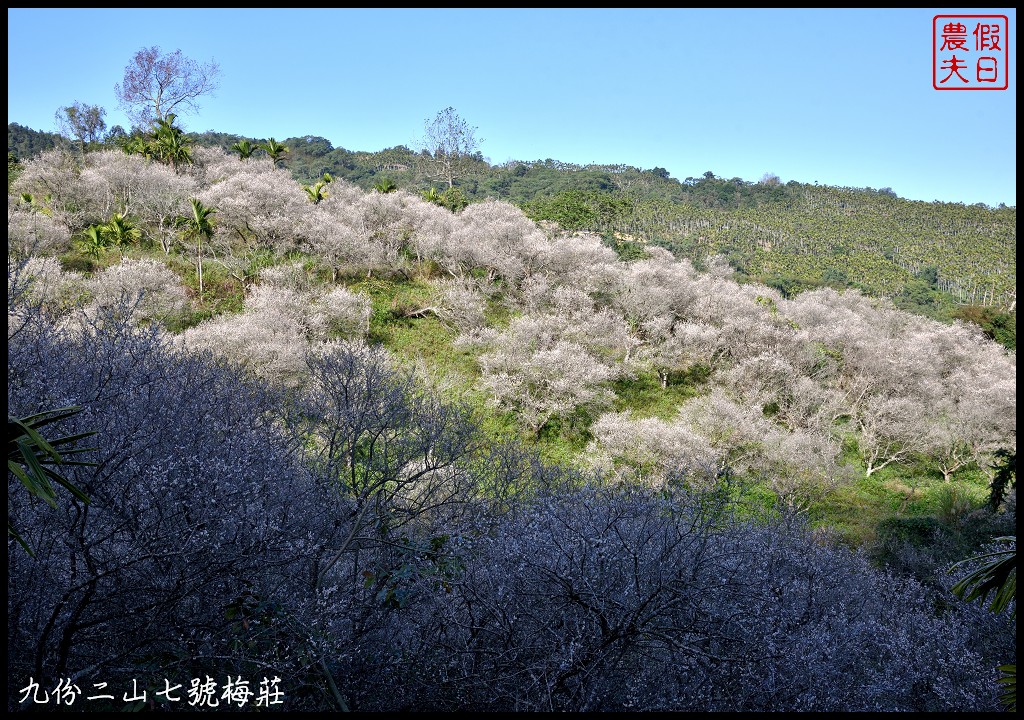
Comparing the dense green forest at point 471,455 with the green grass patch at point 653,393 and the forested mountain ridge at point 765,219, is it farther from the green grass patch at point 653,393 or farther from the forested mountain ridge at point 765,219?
the forested mountain ridge at point 765,219

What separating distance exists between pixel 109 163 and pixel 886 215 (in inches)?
2506

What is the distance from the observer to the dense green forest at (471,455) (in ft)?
12.7

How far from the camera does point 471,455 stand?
1245 centimetres

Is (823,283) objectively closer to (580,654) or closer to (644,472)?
(644,472)

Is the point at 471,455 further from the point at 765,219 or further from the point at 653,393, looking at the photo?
the point at 765,219

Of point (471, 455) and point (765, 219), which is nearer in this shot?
point (471, 455)

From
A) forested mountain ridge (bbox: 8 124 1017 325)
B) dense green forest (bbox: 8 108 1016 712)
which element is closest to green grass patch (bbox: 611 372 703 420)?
dense green forest (bbox: 8 108 1016 712)

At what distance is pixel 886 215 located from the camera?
55.6 metres

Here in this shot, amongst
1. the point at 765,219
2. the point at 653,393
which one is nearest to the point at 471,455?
the point at 653,393

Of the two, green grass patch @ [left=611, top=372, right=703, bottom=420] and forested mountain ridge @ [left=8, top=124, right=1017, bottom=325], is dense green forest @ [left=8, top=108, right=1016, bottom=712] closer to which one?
green grass patch @ [left=611, top=372, right=703, bottom=420]

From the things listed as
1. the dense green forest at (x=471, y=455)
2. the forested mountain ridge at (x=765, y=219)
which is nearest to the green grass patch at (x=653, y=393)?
the dense green forest at (x=471, y=455)

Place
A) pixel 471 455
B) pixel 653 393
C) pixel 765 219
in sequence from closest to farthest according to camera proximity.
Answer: pixel 471 455 < pixel 653 393 < pixel 765 219

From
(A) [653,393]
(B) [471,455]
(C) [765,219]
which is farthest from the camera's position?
(C) [765,219]

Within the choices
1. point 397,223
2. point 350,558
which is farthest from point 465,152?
point 350,558
